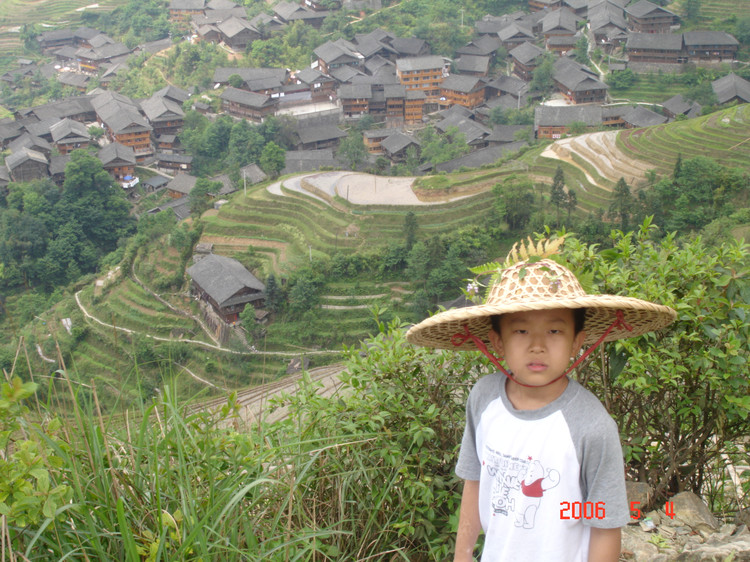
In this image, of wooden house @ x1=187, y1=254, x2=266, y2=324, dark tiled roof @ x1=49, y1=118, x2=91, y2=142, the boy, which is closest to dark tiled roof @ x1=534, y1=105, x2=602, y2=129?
wooden house @ x1=187, y1=254, x2=266, y2=324

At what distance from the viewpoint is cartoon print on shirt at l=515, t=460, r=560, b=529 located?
4.55 feet

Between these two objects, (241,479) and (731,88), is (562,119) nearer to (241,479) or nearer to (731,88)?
(731,88)

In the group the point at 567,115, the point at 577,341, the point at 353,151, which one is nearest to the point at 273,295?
the point at 353,151

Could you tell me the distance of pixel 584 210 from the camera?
15398mm

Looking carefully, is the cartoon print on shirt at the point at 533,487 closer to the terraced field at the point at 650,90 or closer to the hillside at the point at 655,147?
the hillside at the point at 655,147

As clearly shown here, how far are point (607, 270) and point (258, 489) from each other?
1308 millimetres

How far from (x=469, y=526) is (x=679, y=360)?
96 cm

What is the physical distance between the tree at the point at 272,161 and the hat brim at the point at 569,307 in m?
18.8

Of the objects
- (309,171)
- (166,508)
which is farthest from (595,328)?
(309,171)

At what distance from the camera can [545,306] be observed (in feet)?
4.40

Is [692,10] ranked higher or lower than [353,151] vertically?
higher

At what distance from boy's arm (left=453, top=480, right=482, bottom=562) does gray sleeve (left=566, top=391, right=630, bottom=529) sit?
0.96ft

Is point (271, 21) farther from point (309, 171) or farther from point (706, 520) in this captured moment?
point (706, 520)
